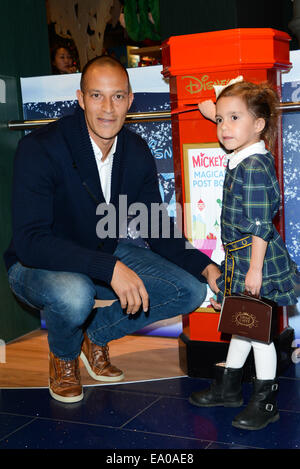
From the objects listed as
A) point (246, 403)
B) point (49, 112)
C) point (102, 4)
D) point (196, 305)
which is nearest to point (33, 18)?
point (49, 112)

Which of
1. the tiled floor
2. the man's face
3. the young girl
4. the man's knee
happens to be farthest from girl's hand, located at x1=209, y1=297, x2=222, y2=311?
the man's face

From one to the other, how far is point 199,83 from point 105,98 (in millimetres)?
349

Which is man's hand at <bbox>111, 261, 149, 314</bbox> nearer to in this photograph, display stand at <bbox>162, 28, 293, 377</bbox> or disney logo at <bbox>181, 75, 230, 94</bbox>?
display stand at <bbox>162, 28, 293, 377</bbox>

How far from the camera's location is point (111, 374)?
2291 millimetres

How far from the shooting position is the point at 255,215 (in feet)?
6.08

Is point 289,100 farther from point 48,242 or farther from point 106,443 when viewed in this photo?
point 106,443

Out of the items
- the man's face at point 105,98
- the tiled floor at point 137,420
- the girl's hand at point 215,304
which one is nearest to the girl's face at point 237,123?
the man's face at point 105,98

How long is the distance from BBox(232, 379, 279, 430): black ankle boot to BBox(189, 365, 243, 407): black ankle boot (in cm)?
10

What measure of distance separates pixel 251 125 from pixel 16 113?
4.72ft

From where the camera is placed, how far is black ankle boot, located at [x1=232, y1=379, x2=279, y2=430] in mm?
1825

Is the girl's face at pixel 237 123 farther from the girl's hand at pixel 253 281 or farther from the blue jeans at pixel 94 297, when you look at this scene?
Answer: the blue jeans at pixel 94 297

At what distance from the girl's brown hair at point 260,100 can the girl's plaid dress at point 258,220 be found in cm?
10

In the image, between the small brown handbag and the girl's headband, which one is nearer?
the small brown handbag

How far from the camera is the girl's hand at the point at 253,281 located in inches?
72.8
